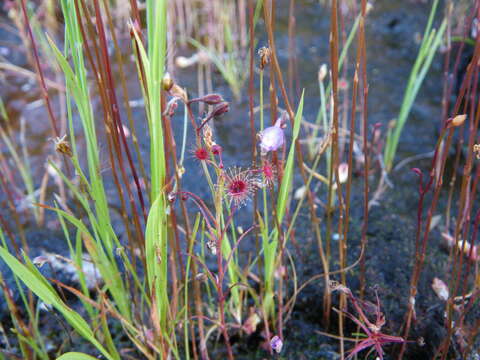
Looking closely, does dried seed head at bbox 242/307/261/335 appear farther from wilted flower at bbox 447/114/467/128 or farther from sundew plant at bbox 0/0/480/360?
wilted flower at bbox 447/114/467/128

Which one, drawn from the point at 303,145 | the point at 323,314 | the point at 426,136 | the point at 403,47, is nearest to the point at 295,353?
the point at 323,314

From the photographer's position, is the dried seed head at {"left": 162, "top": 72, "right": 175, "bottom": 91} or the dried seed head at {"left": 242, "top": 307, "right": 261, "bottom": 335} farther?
the dried seed head at {"left": 242, "top": 307, "right": 261, "bottom": 335}

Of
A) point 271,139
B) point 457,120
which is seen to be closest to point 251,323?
point 271,139

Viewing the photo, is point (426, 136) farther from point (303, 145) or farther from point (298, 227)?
point (298, 227)

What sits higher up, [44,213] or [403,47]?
[403,47]

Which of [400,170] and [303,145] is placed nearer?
[400,170]

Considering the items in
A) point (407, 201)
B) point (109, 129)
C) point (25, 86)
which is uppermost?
point (109, 129)

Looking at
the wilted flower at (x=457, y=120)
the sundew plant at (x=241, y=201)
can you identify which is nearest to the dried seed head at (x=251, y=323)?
the sundew plant at (x=241, y=201)

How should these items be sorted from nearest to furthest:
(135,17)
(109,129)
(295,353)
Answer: (135,17) < (109,129) < (295,353)

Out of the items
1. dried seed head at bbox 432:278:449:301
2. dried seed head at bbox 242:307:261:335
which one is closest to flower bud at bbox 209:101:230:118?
dried seed head at bbox 242:307:261:335
